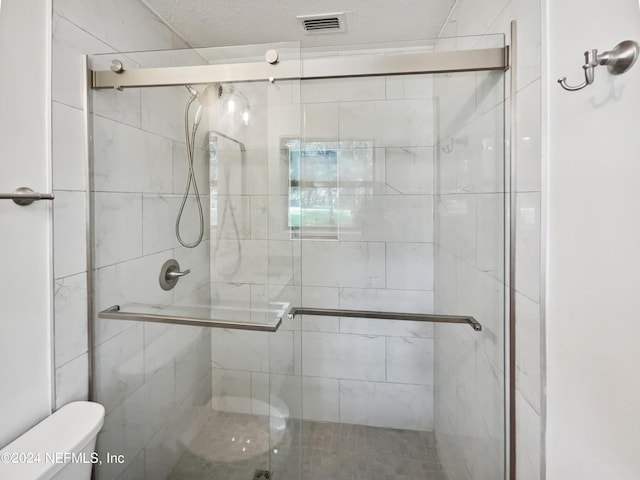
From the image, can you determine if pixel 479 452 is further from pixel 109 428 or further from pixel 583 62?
pixel 109 428

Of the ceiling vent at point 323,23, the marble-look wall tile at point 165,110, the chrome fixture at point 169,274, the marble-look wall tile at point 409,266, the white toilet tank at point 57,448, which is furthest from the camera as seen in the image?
the marble-look wall tile at point 409,266

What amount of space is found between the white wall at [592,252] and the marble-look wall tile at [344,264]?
1067 mm

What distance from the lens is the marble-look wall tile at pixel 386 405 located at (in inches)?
71.1

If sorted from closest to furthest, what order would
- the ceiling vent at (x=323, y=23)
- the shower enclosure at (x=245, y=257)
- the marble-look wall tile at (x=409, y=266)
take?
1. the shower enclosure at (x=245, y=257)
2. the ceiling vent at (x=323, y=23)
3. the marble-look wall tile at (x=409, y=266)

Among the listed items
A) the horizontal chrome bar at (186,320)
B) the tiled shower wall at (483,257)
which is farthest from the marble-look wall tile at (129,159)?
the tiled shower wall at (483,257)

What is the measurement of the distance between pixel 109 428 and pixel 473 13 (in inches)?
93.0

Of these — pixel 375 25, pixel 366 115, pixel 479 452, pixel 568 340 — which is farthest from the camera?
pixel 366 115

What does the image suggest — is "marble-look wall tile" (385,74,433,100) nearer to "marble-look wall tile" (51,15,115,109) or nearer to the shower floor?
"marble-look wall tile" (51,15,115,109)

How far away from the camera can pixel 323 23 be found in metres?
1.57

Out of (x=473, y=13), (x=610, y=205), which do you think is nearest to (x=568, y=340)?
(x=610, y=205)

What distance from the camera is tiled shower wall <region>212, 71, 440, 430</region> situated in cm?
173

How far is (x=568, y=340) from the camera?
0.73 m

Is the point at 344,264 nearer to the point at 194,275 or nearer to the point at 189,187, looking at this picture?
the point at 194,275

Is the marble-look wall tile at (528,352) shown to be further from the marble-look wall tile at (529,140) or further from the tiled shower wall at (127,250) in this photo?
the tiled shower wall at (127,250)
